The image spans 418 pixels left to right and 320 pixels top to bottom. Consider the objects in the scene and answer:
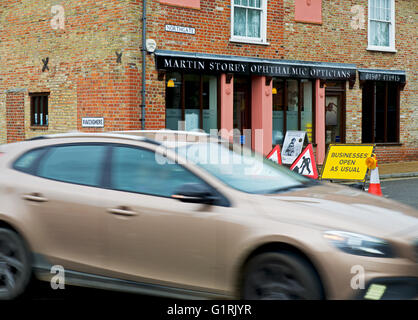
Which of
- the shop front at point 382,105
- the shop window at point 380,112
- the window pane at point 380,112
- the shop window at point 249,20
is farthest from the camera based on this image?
the window pane at point 380,112

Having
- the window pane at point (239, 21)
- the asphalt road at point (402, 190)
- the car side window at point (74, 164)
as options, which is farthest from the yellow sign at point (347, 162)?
the car side window at point (74, 164)

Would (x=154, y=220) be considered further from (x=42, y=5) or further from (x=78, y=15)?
(x=42, y=5)

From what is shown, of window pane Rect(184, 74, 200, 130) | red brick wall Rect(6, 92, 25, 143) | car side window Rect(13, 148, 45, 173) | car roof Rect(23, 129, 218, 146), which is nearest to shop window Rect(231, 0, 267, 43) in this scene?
window pane Rect(184, 74, 200, 130)

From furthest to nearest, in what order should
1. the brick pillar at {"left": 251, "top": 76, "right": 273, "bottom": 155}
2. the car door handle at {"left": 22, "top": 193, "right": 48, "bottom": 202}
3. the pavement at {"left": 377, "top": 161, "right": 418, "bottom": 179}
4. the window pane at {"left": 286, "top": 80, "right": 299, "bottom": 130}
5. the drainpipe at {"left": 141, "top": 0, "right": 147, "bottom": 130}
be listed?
the window pane at {"left": 286, "top": 80, "right": 299, "bottom": 130}
the brick pillar at {"left": 251, "top": 76, "right": 273, "bottom": 155}
the pavement at {"left": 377, "top": 161, "right": 418, "bottom": 179}
the drainpipe at {"left": 141, "top": 0, "right": 147, "bottom": 130}
the car door handle at {"left": 22, "top": 193, "right": 48, "bottom": 202}

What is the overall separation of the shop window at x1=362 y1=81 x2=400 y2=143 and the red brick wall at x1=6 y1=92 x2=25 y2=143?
459 inches

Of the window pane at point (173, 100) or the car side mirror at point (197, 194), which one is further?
the window pane at point (173, 100)

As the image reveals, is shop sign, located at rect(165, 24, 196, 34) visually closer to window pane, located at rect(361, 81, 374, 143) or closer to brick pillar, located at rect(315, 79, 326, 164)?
brick pillar, located at rect(315, 79, 326, 164)

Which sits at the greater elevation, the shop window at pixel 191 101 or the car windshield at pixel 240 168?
the shop window at pixel 191 101

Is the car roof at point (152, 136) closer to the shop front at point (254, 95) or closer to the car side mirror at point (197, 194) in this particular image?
the car side mirror at point (197, 194)

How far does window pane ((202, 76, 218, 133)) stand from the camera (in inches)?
702

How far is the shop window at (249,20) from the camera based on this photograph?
18.2 metres

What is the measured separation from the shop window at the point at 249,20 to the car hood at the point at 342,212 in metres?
13.4

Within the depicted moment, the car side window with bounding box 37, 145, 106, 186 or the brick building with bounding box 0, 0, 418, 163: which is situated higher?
the brick building with bounding box 0, 0, 418, 163
